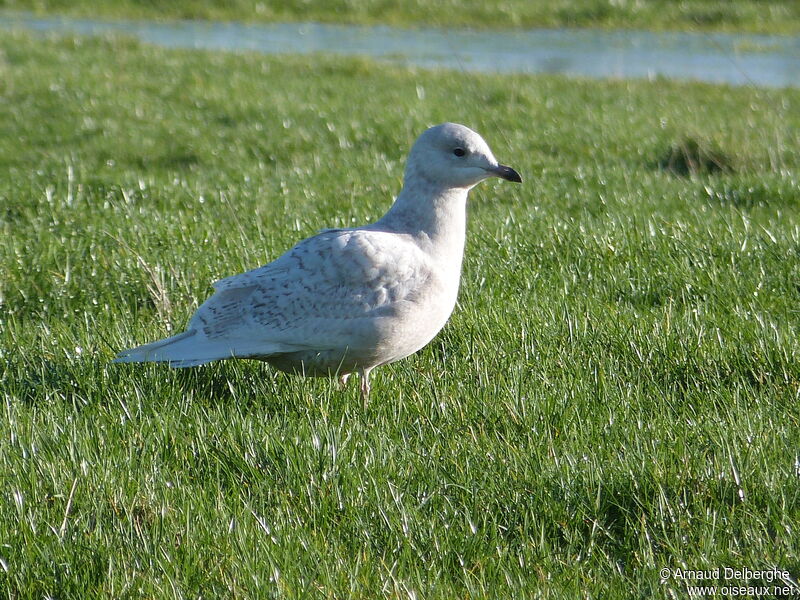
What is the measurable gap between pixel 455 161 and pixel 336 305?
89 cm

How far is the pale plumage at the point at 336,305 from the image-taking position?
167 inches

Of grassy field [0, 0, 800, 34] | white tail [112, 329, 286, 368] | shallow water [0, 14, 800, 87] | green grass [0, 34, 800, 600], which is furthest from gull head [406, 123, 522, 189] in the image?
grassy field [0, 0, 800, 34]

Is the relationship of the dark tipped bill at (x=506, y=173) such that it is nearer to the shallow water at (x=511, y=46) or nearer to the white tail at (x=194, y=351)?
the white tail at (x=194, y=351)

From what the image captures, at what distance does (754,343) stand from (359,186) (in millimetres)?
4273

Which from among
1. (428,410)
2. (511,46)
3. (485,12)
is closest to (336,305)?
(428,410)

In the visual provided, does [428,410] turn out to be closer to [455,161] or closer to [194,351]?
[194,351]

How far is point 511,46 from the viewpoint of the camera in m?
22.7

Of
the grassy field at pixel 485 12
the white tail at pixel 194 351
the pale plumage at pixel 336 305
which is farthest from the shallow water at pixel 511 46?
the white tail at pixel 194 351

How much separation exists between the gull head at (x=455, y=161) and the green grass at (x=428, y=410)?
0.80 m

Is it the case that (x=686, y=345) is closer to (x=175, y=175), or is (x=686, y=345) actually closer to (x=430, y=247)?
(x=430, y=247)

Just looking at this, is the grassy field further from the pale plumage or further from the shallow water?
the pale plumage

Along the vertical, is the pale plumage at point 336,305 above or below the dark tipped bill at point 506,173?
below

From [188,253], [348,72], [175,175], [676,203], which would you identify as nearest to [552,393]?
[188,253]

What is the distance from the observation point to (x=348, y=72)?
1550 cm
